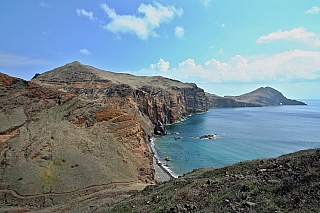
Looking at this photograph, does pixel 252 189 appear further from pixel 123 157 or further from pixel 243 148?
pixel 243 148

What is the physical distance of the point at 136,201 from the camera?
1619 cm

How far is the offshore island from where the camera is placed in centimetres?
1109

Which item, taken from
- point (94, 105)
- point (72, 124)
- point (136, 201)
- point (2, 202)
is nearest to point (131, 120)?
point (94, 105)

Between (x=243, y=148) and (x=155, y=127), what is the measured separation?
41706mm

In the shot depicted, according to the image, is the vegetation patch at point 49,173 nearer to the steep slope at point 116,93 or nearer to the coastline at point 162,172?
the coastline at point 162,172

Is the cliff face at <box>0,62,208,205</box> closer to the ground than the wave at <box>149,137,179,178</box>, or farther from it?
farther from it

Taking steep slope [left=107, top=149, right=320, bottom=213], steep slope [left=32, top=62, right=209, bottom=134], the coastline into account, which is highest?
steep slope [left=32, top=62, right=209, bottom=134]

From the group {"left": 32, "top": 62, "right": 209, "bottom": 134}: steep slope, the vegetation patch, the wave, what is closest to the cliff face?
the vegetation patch

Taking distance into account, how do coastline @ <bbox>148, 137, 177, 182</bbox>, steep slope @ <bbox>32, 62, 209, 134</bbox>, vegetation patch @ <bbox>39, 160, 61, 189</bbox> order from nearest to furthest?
vegetation patch @ <bbox>39, 160, 61, 189</bbox>
coastline @ <bbox>148, 137, 177, 182</bbox>
steep slope @ <bbox>32, 62, 209, 134</bbox>

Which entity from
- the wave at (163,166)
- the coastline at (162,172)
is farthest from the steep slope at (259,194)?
the wave at (163,166)

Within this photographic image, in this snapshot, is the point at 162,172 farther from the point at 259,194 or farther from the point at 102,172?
the point at 259,194

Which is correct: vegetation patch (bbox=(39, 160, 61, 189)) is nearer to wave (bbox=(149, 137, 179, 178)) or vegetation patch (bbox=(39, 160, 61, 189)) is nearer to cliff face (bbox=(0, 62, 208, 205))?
cliff face (bbox=(0, 62, 208, 205))

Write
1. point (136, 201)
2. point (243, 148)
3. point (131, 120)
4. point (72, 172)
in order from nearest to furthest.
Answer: point (136, 201) → point (72, 172) → point (131, 120) → point (243, 148)

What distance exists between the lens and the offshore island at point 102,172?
11.1 m
